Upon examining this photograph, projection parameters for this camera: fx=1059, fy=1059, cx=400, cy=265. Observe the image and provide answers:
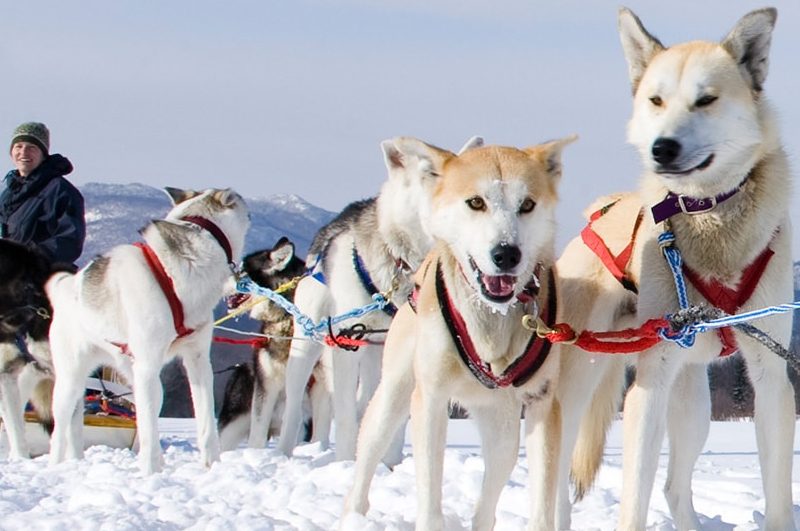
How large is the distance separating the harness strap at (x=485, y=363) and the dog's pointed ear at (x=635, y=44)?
0.98m

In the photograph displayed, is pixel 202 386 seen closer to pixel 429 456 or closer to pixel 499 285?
pixel 429 456

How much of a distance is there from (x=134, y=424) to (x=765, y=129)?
5.22m

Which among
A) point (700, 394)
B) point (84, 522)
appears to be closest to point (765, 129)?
point (700, 394)

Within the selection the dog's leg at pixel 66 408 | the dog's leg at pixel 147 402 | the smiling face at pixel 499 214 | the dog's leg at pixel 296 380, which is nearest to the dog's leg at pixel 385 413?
the smiling face at pixel 499 214

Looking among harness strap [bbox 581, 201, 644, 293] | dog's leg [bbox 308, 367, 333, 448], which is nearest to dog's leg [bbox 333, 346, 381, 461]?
dog's leg [bbox 308, 367, 333, 448]

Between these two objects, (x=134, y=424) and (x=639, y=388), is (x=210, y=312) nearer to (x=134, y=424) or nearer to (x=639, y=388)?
(x=134, y=424)

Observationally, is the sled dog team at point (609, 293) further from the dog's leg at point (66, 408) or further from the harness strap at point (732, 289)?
the dog's leg at point (66, 408)

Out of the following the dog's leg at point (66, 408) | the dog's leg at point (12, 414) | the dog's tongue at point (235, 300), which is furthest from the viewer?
the dog's tongue at point (235, 300)

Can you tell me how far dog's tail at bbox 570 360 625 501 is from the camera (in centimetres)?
409

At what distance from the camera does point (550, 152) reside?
3.54 meters

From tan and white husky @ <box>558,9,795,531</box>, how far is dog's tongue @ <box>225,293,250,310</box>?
4199 millimetres

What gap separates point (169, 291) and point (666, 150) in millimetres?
3358

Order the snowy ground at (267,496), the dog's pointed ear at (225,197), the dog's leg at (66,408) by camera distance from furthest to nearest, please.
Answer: the dog's leg at (66,408), the dog's pointed ear at (225,197), the snowy ground at (267,496)

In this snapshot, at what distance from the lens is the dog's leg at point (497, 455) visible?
138 inches
